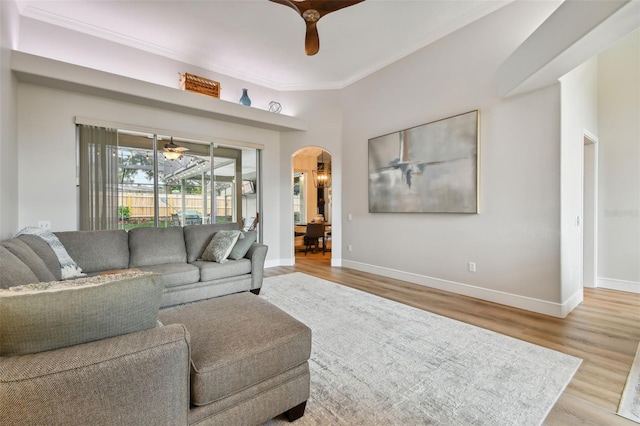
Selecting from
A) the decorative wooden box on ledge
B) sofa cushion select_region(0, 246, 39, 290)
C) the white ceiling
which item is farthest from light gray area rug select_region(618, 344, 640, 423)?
the decorative wooden box on ledge

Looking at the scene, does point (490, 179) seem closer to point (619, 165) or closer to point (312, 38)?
point (619, 165)

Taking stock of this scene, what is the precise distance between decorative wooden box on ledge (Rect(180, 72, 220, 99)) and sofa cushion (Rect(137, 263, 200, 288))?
112 inches

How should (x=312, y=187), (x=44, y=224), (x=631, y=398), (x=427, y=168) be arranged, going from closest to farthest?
(x=631, y=398) → (x=44, y=224) → (x=427, y=168) → (x=312, y=187)

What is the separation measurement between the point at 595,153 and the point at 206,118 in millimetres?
6028

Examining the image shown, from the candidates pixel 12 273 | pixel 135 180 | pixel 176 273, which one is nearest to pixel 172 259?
pixel 176 273

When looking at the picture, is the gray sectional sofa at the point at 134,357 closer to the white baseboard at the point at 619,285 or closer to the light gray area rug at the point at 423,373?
the light gray area rug at the point at 423,373

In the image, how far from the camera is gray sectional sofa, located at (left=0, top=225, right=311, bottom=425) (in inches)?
32.8

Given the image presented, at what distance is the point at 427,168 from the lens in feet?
13.0

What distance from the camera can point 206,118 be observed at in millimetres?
4898

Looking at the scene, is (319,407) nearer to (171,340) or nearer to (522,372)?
(171,340)

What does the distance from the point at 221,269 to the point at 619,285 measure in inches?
210

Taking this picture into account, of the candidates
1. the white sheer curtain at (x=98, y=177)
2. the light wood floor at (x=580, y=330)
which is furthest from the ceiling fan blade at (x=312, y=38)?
the white sheer curtain at (x=98, y=177)

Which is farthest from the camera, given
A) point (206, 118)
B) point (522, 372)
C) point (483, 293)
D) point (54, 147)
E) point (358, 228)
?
point (358, 228)

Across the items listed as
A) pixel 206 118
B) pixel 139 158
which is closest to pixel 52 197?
pixel 139 158
